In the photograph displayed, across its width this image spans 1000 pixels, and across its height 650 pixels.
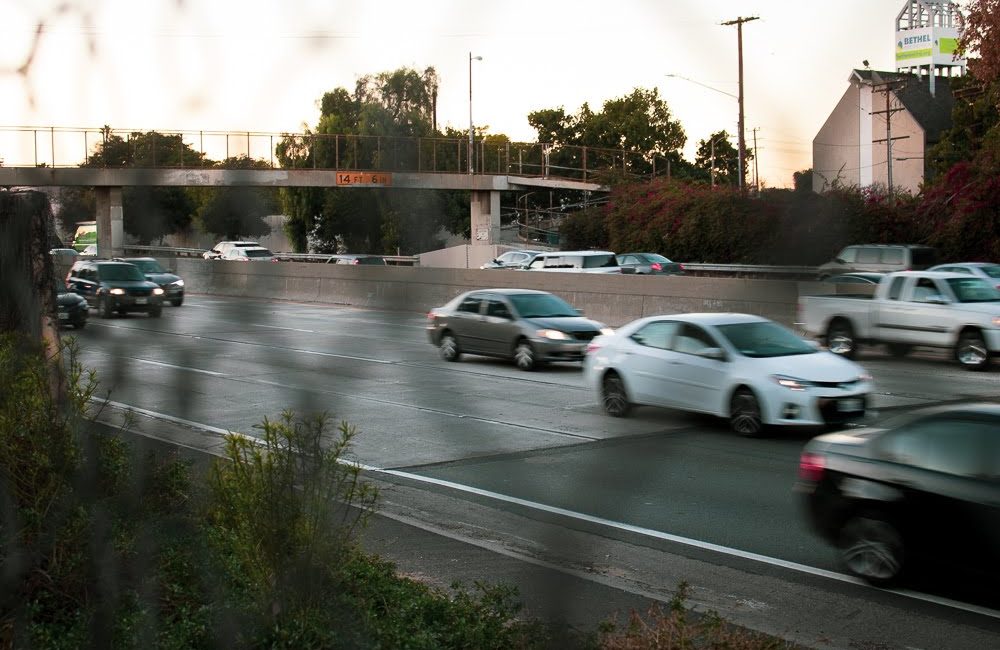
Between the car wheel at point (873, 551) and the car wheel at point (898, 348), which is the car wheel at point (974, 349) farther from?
the car wheel at point (873, 551)

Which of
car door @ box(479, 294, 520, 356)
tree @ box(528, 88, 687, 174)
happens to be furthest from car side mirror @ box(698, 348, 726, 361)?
tree @ box(528, 88, 687, 174)

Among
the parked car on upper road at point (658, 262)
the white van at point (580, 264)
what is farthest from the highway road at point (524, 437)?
the white van at point (580, 264)

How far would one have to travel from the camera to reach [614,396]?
40.2 feet

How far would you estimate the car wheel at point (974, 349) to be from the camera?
14.7 metres

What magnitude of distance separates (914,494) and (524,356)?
10.7 m

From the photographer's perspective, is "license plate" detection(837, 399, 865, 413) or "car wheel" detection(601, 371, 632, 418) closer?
"license plate" detection(837, 399, 865, 413)

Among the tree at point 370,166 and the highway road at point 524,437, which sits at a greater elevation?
the tree at point 370,166

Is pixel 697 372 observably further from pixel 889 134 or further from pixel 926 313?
pixel 889 134

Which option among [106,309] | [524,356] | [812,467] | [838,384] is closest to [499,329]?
[524,356]

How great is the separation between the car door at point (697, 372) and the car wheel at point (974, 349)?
14.9ft

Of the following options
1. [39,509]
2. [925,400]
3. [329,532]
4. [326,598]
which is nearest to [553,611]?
[329,532]

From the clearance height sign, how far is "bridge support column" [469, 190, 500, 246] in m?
0.64

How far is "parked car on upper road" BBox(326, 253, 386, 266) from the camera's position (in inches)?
64.6

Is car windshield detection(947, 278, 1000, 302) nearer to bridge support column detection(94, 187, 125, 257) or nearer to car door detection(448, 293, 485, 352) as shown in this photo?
car door detection(448, 293, 485, 352)
